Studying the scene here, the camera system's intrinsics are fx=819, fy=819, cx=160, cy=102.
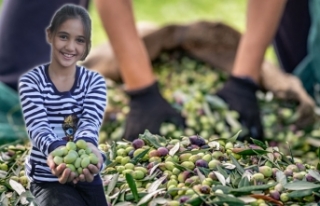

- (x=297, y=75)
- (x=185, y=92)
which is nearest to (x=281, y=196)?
(x=185, y=92)

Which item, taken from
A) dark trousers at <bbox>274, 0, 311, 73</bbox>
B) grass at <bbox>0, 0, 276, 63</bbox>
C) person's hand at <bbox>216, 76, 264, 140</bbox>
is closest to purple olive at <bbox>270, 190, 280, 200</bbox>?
person's hand at <bbox>216, 76, 264, 140</bbox>

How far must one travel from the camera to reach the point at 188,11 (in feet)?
19.7

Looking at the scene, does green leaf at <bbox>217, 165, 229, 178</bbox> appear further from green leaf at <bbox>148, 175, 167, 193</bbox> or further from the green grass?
the green grass

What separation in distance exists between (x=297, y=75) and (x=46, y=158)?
81.6 inches

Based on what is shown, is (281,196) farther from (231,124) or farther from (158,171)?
(231,124)

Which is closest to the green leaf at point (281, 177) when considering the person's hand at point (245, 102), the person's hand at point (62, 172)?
the person's hand at point (62, 172)

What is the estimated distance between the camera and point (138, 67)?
2775mm

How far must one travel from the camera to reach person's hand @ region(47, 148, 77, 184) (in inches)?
55.6

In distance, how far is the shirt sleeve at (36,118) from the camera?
1488mm

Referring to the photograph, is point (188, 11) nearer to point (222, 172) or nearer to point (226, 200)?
point (222, 172)

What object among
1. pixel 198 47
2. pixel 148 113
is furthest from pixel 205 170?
pixel 198 47

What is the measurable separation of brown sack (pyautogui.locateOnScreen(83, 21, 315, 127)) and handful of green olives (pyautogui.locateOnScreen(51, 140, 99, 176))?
1.90m

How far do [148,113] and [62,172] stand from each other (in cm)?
123

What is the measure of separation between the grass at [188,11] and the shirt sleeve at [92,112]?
12.6ft
